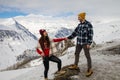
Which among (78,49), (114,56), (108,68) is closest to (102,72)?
(108,68)

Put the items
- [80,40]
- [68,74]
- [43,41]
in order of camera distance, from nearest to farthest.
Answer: [80,40] < [43,41] < [68,74]

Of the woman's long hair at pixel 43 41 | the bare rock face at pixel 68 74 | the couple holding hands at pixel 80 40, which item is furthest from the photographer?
the bare rock face at pixel 68 74

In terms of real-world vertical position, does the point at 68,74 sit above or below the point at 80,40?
below

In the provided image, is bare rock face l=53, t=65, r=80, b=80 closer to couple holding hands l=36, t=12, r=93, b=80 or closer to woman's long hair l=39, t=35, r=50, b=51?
couple holding hands l=36, t=12, r=93, b=80

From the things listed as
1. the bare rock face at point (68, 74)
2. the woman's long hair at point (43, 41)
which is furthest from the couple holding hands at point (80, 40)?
the bare rock face at point (68, 74)

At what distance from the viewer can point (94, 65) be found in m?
19.5

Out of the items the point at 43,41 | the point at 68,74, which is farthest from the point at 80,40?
the point at 68,74

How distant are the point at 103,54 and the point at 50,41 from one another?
8.08 meters

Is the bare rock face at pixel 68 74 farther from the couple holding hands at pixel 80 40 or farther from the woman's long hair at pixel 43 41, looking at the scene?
the woman's long hair at pixel 43 41

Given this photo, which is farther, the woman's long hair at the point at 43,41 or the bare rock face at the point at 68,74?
the bare rock face at the point at 68,74

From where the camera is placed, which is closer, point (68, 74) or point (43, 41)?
point (43, 41)

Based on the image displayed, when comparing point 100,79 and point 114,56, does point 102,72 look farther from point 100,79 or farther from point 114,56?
point 114,56

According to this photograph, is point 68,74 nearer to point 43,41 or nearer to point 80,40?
point 80,40

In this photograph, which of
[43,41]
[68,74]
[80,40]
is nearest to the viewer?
[80,40]
